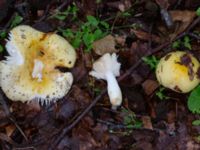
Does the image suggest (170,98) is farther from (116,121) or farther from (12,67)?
(12,67)

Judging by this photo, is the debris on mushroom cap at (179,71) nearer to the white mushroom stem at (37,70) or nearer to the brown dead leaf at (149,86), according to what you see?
the brown dead leaf at (149,86)

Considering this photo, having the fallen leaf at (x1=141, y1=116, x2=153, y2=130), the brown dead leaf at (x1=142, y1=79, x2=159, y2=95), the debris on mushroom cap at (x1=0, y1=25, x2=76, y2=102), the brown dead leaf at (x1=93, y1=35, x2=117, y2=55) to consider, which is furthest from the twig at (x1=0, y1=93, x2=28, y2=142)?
the brown dead leaf at (x1=142, y1=79, x2=159, y2=95)

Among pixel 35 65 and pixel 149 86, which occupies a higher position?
pixel 35 65

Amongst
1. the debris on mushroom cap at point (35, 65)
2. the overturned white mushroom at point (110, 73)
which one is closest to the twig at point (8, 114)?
the debris on mushroom cap at point (35, 65)

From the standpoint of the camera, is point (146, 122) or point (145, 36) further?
point (145, 36)

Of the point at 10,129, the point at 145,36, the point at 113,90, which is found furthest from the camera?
the point at 145,36

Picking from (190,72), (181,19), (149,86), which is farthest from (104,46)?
(190,72)

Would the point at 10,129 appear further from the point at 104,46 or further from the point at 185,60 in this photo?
the point at 185,60

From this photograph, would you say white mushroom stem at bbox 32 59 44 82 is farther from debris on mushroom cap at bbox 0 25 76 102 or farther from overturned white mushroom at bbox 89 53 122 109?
overturned white mushroom at bbox 89 53 122 109
